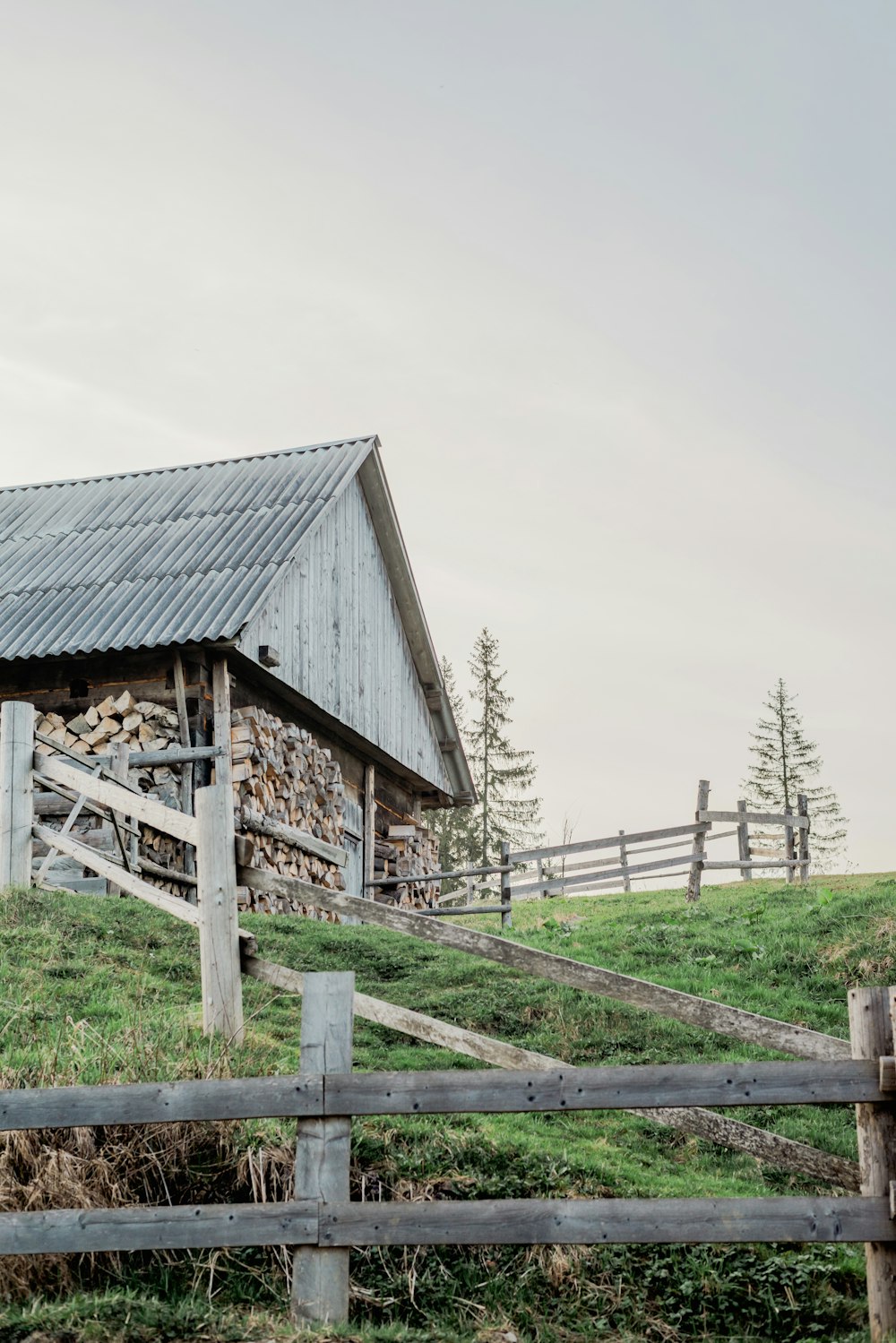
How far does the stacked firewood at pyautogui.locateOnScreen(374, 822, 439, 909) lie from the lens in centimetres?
2170

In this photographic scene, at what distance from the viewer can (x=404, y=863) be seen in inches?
873

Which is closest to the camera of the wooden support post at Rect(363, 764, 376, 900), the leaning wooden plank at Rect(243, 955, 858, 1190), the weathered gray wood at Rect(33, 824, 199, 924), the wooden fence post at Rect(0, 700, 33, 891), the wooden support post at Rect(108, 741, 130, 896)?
the leaning wooden plank at Rect(243, 955, 858, 1190)

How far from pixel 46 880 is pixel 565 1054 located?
629cm

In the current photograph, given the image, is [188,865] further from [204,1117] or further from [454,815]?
[454,815]

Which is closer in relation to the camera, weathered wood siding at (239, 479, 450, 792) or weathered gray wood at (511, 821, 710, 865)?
weathered wood siding at (239, 479, 450, 792)

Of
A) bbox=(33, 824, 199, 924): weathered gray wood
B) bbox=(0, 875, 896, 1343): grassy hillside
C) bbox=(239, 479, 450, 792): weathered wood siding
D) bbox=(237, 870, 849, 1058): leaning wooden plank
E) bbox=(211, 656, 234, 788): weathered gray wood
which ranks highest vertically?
bbox=(239, 479, 450, 792): weathered wood siding

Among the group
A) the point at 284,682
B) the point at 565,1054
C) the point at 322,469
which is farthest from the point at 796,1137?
the point at 322,469

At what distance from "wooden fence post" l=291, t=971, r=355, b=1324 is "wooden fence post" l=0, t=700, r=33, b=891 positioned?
5356 millimetres

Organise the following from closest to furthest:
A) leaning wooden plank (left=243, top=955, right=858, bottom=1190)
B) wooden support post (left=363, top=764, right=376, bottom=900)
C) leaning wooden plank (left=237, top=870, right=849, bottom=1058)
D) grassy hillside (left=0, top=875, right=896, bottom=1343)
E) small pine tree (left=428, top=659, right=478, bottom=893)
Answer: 1. grassy hillside (left=0, top=875, right=896, bottom=1343)
2. leaning wooden plank (left=237, top=870, right=849, bottom=1058)
3. leaning wooden plank (left=243, top=955, right=858, bottom=1190)
4. wooden support post (left=363, top=764, right=376, bottom=900)
5. small pine tree (left=428, top=659, right=478, bottom=893)

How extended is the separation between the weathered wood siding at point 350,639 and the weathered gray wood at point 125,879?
5.61m

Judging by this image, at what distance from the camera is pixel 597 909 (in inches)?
842

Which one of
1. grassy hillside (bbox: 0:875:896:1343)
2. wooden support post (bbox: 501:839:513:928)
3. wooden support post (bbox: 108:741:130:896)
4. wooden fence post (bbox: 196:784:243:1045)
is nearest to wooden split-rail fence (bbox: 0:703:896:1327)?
wooden fence post (bbox: 196:784:243:1045)

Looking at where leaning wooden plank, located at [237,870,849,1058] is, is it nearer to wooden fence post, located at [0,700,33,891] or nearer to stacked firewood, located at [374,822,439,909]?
wooden fence post, located at [0,700,33,891]

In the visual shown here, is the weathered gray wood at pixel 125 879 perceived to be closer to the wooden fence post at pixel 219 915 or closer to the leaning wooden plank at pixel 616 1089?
the wooden fence post at pixel 219 915
